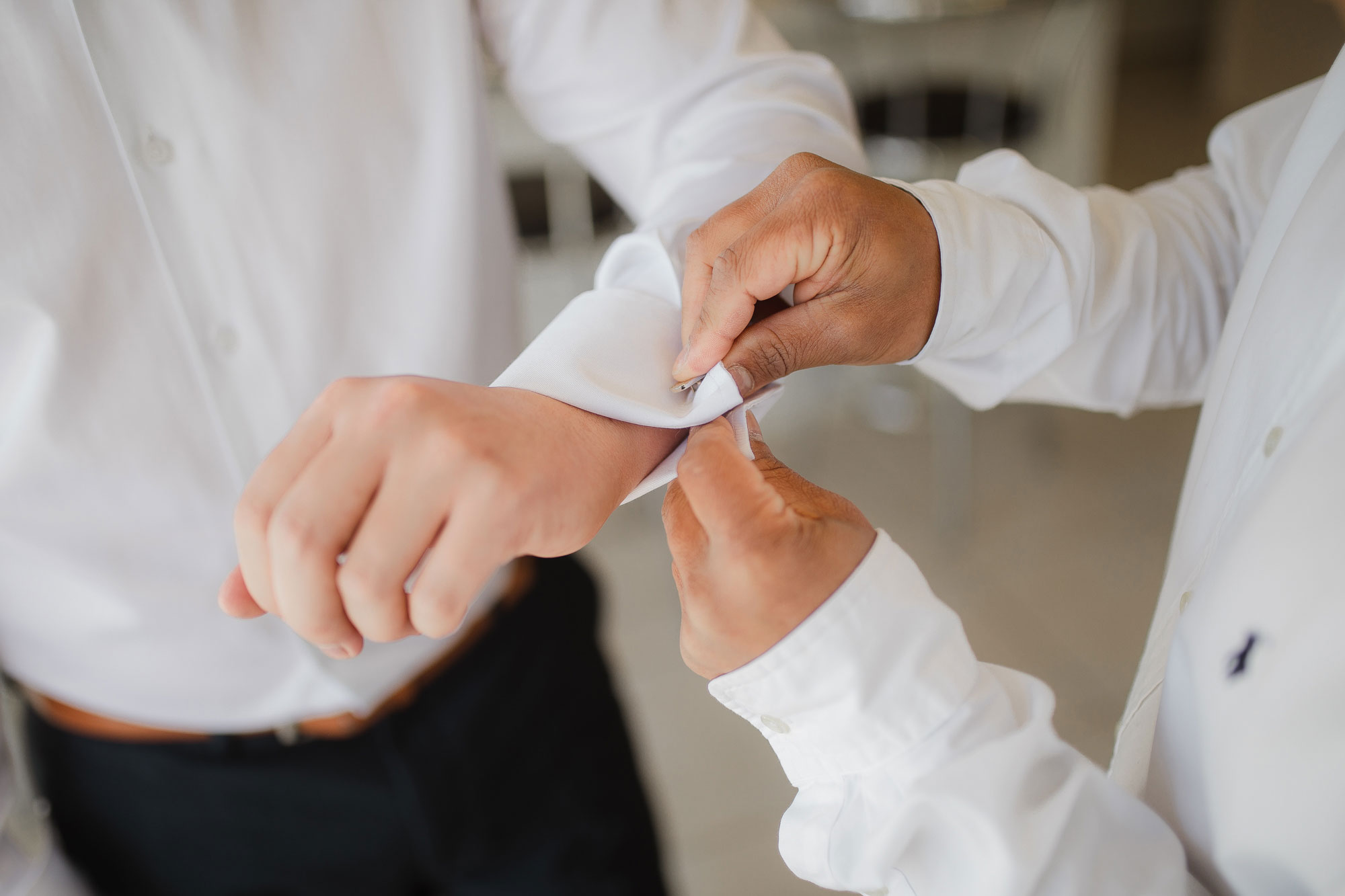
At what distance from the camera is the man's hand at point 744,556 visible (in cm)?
45

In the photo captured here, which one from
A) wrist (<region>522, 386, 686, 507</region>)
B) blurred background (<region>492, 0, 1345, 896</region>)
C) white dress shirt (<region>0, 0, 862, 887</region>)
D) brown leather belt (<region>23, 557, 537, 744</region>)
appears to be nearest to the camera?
wrist (<region>522, 386, 686, 507</region>)

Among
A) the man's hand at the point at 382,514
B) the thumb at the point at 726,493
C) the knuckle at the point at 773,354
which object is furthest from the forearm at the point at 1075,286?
the man's hand at the point at 382,514

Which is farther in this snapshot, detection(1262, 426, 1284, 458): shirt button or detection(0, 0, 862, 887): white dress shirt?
detection(0, 0, 862, 887): white dress shirt

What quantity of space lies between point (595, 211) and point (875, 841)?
A: 168cm

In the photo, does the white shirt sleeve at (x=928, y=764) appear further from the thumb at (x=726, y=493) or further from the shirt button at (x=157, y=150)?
the shirt button at (x=157, y=150)

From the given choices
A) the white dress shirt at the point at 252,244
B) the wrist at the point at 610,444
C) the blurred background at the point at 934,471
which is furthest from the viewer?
the blurred background at the point at 934,471

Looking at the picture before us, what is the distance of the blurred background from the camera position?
5.54ft

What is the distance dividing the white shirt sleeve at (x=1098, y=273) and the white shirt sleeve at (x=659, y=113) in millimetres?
158

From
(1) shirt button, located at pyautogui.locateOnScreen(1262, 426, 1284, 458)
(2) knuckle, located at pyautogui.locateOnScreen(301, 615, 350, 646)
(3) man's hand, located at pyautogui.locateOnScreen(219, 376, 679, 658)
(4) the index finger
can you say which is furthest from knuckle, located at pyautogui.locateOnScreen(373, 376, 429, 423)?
(1) shirt button, located at pyautogui.locateOnScreen(1262, 426, 1284, 458)

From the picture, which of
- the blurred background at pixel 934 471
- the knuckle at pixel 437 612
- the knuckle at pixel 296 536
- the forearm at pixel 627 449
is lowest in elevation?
the blurred background at pixel 934 471

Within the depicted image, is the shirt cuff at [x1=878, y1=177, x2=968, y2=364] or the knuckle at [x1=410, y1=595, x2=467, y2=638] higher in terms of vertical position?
the shirt cuff at [x1=878, y1=177, x2=968, y2=364]

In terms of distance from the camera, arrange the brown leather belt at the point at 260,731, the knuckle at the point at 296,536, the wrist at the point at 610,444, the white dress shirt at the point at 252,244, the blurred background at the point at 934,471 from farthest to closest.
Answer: the blurred background at the point at 934,471 → the brown leather belt at the point at 260,731 → the white dress shirt at the point at 252,244 → the wrist at the point at 610,444 → the knuckle at the point at 296,536

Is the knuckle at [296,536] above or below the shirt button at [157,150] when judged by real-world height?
below

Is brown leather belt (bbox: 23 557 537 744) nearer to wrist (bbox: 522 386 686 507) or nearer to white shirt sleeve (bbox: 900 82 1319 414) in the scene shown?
wrist (bbox: 522 386 686 507)
